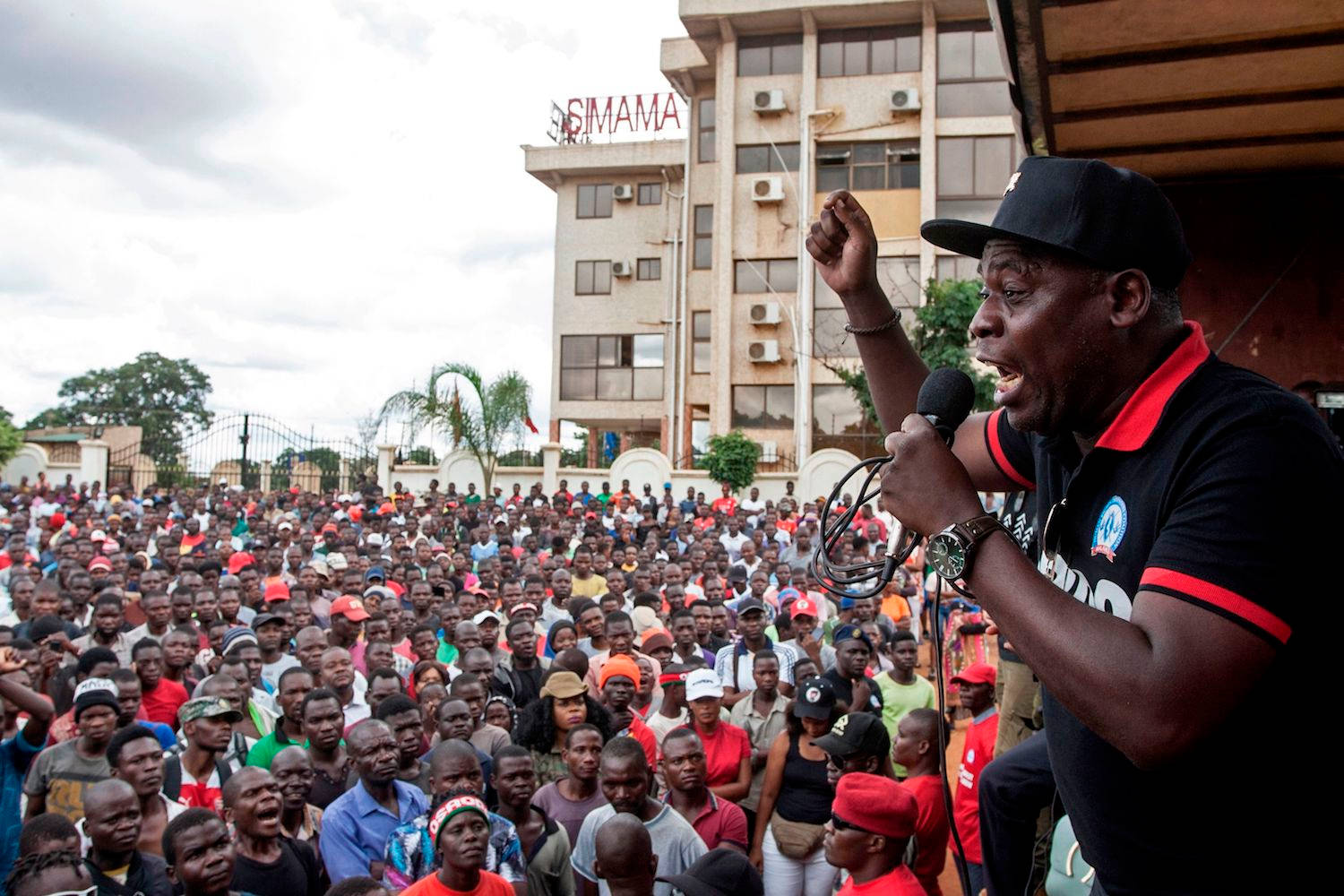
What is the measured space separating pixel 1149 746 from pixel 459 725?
5075mm

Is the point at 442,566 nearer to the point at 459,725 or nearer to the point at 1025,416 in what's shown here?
the point at 459,725

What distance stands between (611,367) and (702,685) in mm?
26310

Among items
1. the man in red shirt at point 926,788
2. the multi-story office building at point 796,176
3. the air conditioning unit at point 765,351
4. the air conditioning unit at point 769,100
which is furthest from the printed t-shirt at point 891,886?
the air conditioning unit at point 769,100

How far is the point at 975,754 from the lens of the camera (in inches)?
209

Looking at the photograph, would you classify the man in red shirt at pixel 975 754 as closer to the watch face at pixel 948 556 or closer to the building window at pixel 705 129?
the watch face at pixel 948 556

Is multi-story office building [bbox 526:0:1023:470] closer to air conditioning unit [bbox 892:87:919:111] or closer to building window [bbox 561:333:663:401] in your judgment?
air conditioning unit [bbox 892:87:919:111]

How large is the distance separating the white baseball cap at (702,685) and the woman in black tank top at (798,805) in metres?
0.43

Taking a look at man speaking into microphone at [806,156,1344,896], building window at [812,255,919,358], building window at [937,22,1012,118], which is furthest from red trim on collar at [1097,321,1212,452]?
building window at [937,22,1012,118]

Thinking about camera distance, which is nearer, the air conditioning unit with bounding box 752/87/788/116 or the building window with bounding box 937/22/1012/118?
the building window with bounding box 937/22/1012/118

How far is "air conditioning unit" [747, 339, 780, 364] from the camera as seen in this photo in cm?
2823

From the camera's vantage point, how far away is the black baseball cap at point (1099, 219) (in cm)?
153

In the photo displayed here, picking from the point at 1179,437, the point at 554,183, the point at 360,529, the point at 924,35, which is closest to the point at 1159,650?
the point at 1179,437

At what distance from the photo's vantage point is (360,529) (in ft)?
55.1

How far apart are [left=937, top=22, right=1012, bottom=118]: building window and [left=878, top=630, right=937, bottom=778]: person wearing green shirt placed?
75.2 ft
